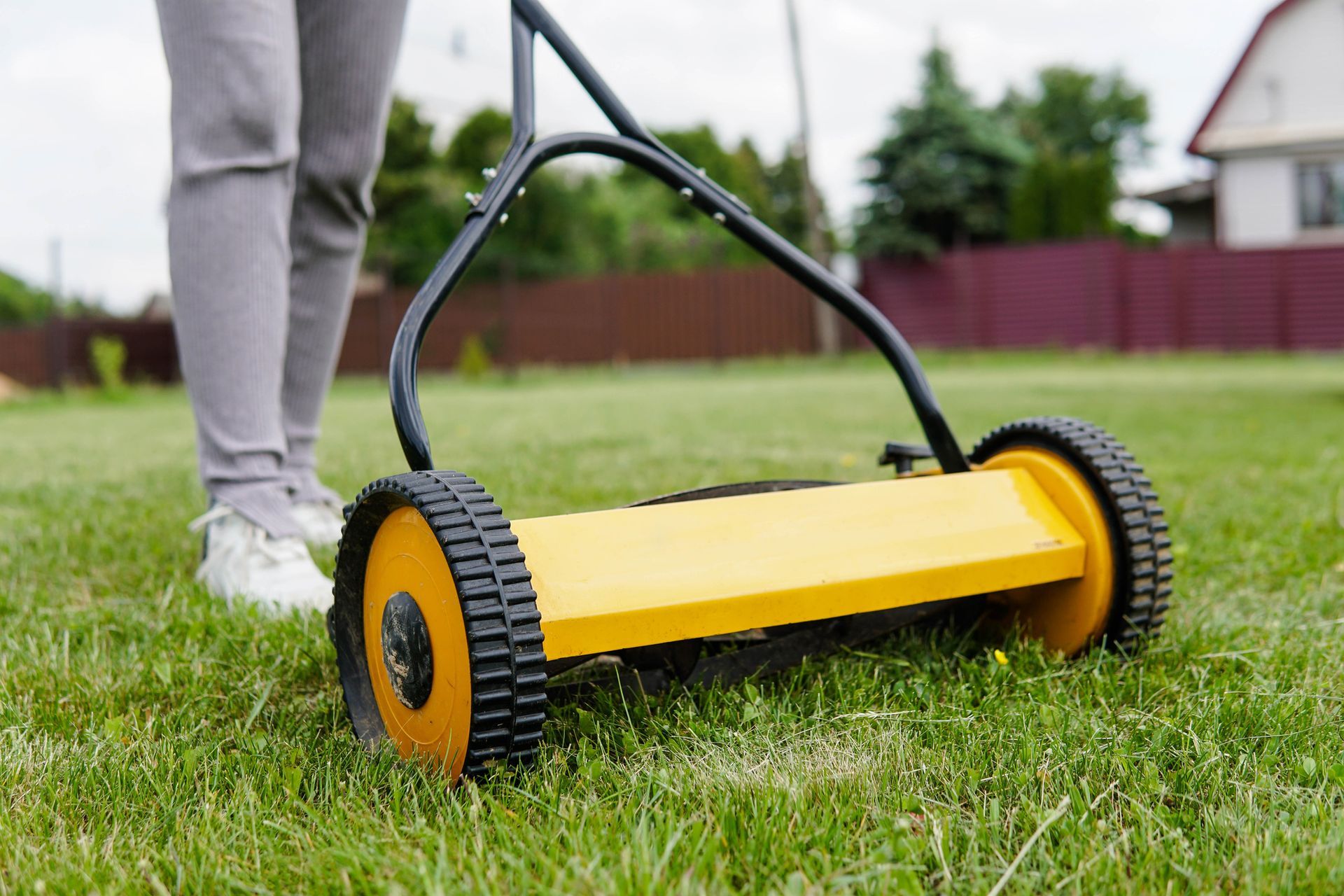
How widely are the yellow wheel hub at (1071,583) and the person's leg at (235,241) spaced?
1.06m

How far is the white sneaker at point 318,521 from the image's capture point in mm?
2033

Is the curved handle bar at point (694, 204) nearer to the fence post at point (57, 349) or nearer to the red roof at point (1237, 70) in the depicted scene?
the fence post at point (57, 349)

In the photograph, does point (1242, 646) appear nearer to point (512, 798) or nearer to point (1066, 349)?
point (512, 798)

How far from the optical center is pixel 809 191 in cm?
1653

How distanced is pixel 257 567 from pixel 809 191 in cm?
1562

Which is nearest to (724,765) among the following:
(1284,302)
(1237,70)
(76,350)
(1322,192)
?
(76,350)

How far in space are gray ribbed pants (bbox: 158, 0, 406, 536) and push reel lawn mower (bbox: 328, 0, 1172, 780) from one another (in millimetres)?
417

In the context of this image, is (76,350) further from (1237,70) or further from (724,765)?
(1237,70)

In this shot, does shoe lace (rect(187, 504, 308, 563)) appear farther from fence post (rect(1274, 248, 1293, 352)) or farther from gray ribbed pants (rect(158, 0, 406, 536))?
fence post (rect(1274, 248, 1293, 352))

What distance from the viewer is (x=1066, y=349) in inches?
627

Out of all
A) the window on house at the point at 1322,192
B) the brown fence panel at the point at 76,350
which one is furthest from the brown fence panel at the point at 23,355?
the window on house at the point at 1322,192

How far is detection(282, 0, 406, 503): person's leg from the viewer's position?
184cm

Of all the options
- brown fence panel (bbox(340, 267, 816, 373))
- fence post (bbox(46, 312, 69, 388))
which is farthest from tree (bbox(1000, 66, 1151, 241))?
fence post (bbox(46, 312, 69, 388))

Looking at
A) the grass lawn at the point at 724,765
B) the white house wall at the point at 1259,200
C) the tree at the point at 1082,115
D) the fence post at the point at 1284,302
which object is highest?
the tree at the point at 1082,115
